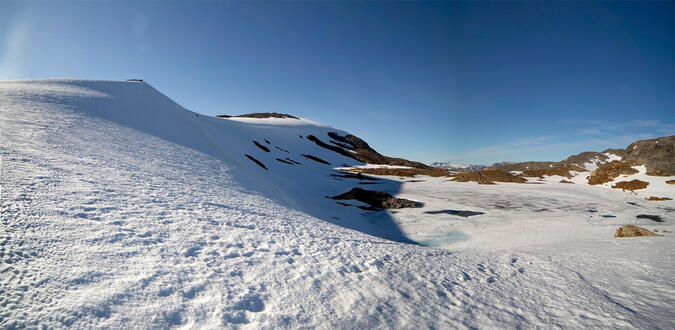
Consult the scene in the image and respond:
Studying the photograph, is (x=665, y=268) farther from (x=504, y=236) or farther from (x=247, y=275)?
(x=247, y=275)

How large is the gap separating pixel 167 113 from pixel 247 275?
1727 cm

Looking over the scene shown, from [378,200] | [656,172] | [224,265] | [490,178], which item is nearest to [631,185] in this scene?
[656,172]

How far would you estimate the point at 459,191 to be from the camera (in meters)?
21.2

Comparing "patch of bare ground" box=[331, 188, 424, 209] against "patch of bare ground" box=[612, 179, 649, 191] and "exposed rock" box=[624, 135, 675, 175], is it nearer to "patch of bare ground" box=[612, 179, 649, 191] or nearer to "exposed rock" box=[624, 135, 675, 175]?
"patch of bare ground" box=[612, 179, 649, 191]

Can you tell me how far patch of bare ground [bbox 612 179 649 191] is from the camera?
21250mm

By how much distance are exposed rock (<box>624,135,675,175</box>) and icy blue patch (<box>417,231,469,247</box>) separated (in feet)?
95.2

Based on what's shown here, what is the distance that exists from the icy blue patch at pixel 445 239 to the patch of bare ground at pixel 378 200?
5.68 meters

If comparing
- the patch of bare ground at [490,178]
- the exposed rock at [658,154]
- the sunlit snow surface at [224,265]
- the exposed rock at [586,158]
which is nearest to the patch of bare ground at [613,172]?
the exposed rock at [658,154]

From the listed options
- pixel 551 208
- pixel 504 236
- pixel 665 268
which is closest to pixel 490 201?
pixel 551 208

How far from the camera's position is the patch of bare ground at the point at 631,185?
2125 centimetres

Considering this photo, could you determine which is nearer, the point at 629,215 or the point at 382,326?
the point at 382,326

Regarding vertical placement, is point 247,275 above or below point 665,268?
below

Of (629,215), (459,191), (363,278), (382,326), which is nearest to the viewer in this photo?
(382,326)

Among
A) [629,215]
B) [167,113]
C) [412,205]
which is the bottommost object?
[412,205]
